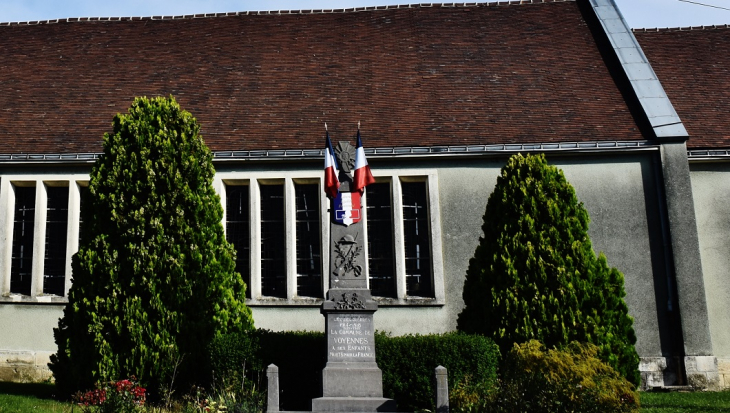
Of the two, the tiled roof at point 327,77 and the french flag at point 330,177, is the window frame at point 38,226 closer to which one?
the tiled roof at point 327,77

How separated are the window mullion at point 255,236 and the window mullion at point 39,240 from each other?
4173 millimetres

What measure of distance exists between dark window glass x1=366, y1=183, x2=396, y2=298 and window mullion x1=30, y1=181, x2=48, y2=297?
6550mm

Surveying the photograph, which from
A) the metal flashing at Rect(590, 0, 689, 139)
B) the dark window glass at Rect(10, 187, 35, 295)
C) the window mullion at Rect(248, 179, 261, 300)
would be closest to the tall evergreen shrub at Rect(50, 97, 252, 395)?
the window mullion at Rect(248, 179, 261, 300)

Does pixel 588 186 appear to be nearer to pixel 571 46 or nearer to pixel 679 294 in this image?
pixel 679 294

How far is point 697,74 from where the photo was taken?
18.1 meters

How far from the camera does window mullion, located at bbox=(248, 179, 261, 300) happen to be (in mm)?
15409

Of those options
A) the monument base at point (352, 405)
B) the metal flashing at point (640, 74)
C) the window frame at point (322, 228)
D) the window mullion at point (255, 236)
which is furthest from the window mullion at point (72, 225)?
the metal flashing at point (640, 74)

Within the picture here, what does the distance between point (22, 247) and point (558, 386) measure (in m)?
11.6

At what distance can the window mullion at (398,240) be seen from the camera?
15273 millimetres

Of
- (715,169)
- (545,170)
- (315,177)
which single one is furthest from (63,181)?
(715,169)

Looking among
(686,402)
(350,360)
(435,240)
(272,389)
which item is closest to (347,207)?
(350,360)

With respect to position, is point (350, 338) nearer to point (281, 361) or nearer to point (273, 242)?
point (281, 361)

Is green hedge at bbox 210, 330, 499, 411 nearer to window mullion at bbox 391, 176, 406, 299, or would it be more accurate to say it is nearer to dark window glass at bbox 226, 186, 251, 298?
window mullion at bbox 391, 176, 406, 299

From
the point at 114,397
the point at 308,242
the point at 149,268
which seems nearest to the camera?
the point at 114,397
